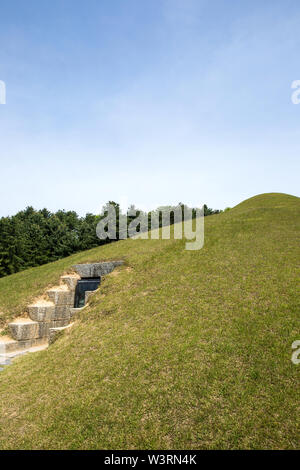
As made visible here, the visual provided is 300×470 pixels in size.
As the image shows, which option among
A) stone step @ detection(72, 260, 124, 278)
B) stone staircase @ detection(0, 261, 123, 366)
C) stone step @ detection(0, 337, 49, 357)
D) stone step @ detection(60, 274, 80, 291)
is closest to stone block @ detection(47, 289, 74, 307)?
stone staircase @ detection(0, 261, 123, 366)

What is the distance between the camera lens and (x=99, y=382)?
6.49 metres

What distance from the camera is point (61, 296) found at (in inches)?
550

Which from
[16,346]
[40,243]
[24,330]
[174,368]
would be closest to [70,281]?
[24,330]

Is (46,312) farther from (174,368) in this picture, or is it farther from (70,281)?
(174,368)

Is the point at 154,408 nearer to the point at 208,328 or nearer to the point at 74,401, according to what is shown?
the point at 74,401

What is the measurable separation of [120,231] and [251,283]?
48.5 meters

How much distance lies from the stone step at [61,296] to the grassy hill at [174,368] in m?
3.17

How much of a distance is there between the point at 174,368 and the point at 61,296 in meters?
9.18

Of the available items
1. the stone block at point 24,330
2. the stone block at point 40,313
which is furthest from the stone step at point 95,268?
the stone block at point 24,330

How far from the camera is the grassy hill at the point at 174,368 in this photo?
497 cm

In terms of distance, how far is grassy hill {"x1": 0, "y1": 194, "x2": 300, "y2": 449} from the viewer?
16.3ft

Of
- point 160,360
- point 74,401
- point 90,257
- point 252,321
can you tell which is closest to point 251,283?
point 252,321

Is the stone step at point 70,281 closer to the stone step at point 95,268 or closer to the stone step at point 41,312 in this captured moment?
the stone step at point 95,268

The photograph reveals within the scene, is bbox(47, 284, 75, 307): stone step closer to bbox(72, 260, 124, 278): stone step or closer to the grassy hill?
bbox(72, 260, 124, 278): stone step
